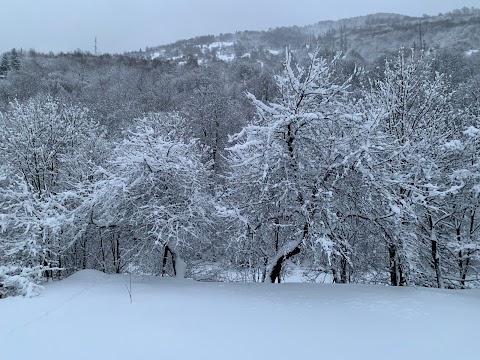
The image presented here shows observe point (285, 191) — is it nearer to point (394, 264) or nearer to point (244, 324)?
point (244, 324)

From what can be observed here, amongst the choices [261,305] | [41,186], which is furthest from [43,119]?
[261,305]

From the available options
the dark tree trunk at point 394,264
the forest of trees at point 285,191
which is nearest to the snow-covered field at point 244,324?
the forest of trees at point 285,191

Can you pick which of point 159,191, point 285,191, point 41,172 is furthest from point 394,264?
point 41,172

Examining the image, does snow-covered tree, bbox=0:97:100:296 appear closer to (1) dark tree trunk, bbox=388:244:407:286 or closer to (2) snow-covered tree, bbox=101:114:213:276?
(2) snow-covered tree, bbox=101:114:213:276

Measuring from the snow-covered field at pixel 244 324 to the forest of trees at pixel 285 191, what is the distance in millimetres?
1238

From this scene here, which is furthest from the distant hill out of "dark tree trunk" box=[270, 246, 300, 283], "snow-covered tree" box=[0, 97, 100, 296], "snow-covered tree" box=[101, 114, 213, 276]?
"dark tree trunk" box=[270, 246, 300, 283]

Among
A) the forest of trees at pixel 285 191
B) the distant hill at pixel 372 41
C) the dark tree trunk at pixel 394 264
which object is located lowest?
the dark tree trunk at pixel 394 264

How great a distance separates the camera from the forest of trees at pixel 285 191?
9250mm

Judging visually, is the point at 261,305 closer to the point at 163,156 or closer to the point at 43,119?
the point at 163,156

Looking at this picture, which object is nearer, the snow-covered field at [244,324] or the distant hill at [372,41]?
the snow-covered field at [244,324]

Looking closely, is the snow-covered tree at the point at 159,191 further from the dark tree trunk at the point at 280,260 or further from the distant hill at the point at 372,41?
the distant hill at the point at 372,41

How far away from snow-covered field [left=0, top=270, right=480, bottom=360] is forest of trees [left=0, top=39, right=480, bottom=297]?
1.24 m

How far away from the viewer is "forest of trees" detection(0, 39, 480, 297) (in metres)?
9.25

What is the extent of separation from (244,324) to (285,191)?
3.33 metres
